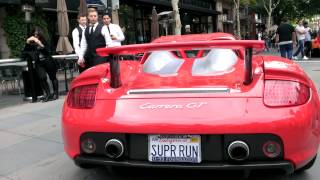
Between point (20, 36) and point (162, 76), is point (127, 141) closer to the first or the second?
point (162, 76)

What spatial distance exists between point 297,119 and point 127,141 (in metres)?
1.19

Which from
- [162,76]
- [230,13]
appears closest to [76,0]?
[162,76]

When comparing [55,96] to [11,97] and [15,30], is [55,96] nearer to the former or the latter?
[11,97]

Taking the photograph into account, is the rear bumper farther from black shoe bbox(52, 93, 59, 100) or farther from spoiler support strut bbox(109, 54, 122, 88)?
black shoe bbox(52, 93, 59, 100)

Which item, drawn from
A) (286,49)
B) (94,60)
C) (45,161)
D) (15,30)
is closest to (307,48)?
(286,49)

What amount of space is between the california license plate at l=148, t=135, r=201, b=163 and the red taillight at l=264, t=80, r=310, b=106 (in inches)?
23.6

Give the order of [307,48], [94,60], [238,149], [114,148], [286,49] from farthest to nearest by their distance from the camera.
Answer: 1. [307,48]
2. [286,49]
3. [94,60]
4. [114,148]
5. [238,149]

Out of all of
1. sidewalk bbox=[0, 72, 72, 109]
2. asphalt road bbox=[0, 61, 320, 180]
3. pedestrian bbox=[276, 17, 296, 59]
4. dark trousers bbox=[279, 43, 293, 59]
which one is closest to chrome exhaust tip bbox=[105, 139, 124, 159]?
asphalt road bbox=[0, 61, 320, 180]

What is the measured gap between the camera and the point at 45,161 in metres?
5.00

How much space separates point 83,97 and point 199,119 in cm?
103

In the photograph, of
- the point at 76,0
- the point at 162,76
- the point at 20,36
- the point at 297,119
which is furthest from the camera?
the point at 76,0

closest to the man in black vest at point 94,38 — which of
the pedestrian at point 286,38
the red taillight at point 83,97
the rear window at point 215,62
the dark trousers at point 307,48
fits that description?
the rear window at point 215,62

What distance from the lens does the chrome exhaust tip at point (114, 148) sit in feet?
11.3

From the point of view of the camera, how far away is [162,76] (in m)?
4.15
